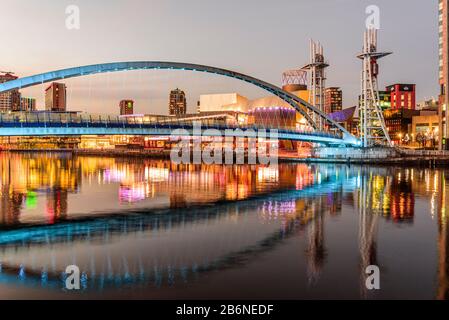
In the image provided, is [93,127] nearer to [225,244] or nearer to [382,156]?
[225,244]

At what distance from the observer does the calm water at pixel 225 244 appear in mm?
13875

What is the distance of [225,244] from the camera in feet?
64.4

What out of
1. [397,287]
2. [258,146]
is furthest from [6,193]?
[258,146]

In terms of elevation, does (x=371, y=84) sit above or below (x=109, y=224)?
above

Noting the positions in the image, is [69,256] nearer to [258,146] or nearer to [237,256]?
[237,256]

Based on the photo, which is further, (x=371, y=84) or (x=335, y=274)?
A: (x=371, y=84)

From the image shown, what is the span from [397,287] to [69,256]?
11399 millimetres

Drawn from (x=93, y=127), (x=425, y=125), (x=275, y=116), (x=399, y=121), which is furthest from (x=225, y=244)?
(x=399, y=121)

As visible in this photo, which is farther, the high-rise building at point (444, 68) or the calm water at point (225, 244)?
the high-rise building at point (444, 68)

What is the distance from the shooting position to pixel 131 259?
55.6 feet

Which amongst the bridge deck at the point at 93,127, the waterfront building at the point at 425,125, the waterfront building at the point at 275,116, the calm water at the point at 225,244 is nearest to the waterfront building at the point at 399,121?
the waterfront building at the point at 425,125

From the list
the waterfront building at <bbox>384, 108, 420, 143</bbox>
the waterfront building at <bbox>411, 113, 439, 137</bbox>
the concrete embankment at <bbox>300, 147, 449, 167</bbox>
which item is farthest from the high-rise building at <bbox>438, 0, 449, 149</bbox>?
the waterfront building at <bbox>384, 108, 420, 143</bbox>

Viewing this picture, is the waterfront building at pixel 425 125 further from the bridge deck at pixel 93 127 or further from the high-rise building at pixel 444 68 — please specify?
the bridge deck at pixel 93 127
